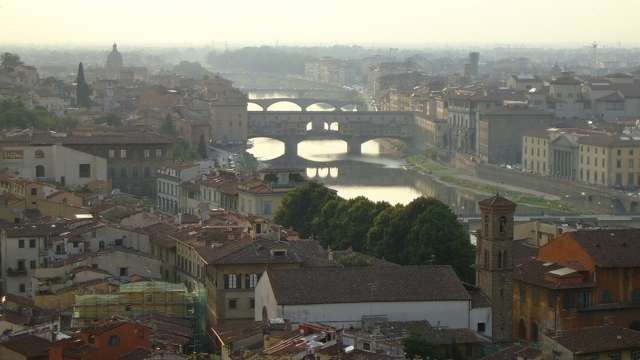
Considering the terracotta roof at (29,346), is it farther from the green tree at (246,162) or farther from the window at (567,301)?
the green tree at (246,162)

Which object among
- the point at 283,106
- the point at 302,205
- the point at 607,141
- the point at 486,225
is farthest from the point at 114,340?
the point at 283,106

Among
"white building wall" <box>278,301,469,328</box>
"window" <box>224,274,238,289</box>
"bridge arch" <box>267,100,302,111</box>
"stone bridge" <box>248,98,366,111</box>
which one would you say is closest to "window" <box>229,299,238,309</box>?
"window" <box>224,274,238,289</box>

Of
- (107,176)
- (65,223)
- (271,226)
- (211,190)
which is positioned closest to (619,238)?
(271,226)

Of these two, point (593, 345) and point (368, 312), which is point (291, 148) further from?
point (593, 345)

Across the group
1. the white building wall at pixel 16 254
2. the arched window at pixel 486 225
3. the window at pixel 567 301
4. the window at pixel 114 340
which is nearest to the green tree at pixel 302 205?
the white building wall at pixel 16 254

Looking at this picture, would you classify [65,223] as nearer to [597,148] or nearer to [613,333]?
[613,333]
